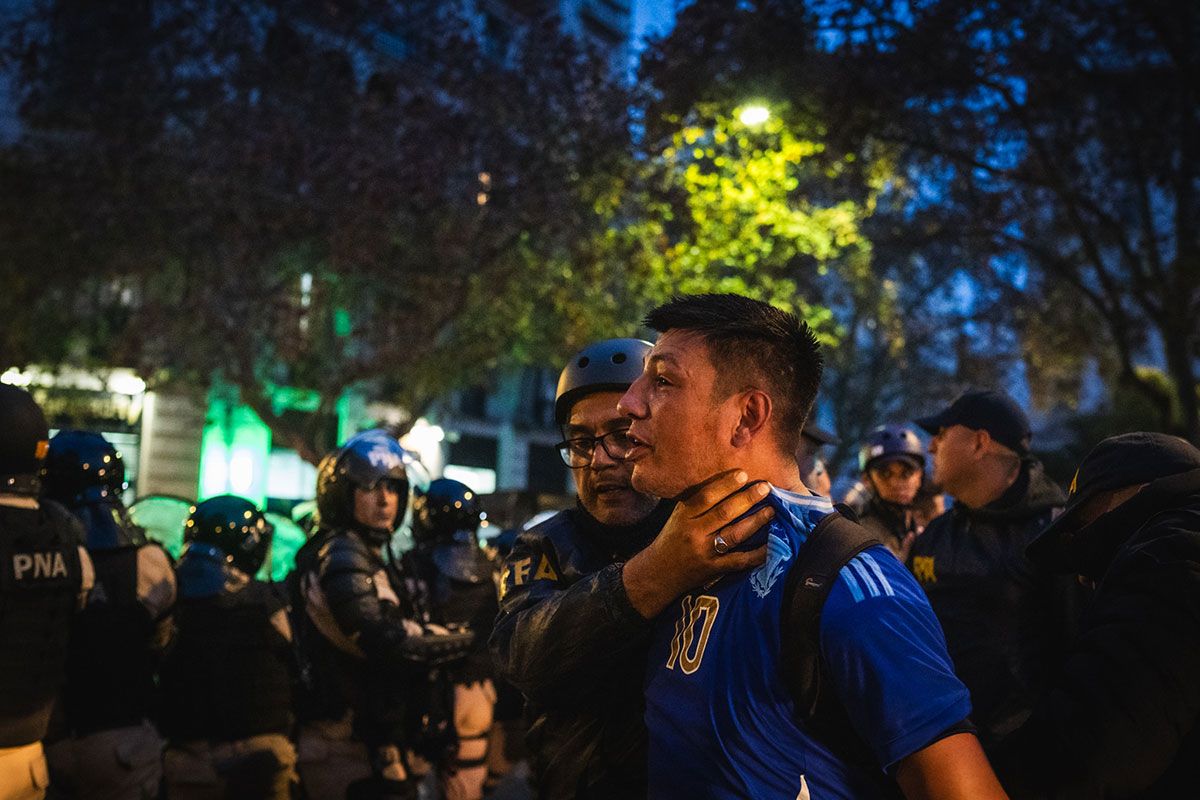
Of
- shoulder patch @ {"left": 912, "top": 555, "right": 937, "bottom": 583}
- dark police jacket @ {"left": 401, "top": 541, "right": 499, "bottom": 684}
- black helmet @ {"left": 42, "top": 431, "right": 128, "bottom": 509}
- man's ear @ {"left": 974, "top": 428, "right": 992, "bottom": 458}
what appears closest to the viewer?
shoulder patch @ {"left": 912, "top": 555, "right": 937, "bottom": 583}

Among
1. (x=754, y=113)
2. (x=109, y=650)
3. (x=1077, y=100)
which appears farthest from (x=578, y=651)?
(x=1077, y=100)

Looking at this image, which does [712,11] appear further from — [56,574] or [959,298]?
[959,298]

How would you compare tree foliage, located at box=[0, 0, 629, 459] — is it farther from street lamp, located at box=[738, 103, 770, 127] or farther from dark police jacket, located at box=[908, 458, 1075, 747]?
dark police jacket, located at box=[908, 458, 1075, 747]

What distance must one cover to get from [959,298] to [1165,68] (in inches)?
894

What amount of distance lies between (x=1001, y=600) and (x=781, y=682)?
2.71 meters

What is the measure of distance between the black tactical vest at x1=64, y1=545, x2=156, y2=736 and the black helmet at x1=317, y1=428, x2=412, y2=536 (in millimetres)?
1022

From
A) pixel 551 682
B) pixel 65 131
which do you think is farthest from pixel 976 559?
pixel 65 131

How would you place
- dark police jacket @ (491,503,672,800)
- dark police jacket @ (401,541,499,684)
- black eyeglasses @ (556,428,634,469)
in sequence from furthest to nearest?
dark police jacket @ (401,541,499,684), black eyeglasses @ (556,428,634,469), dark police jacket @ (491,503,672,800)

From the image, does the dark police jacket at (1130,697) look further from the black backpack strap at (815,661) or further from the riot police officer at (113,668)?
the riot police officer at (113,668)

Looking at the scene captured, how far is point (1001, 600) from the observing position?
4.32m

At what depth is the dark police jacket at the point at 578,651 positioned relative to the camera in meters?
2.25

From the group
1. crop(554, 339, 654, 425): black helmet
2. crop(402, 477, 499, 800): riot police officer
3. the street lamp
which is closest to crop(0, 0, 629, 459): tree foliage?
the street lamp

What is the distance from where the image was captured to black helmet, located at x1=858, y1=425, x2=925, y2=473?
7.26 metres

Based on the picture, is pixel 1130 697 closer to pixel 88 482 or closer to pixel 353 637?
pixel 353 637
